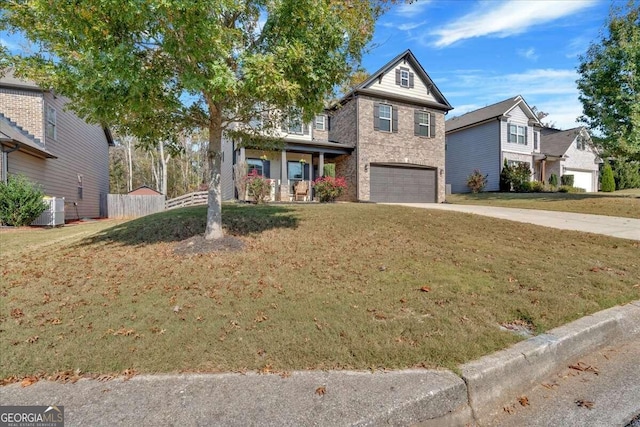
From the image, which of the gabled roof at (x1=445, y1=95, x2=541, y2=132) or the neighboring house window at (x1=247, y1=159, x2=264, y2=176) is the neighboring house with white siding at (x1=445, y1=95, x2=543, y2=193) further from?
the neighboring house window at (x1=247, y1=159, x2=264, y2=176)

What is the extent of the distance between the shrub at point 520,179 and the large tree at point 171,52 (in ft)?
66.0

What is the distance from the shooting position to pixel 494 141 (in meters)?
23.2

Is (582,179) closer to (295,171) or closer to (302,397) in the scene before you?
(295,171)

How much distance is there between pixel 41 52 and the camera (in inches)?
226

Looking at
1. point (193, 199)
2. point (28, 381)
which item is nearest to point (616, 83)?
point (28, 381)

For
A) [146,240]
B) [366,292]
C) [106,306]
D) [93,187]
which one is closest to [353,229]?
[366,292]

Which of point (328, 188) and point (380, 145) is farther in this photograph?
point (380, 145)

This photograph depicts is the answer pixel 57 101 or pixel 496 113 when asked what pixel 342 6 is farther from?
pixel 496 113

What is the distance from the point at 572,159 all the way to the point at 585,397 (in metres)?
30.5

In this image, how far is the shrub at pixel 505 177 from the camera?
72.5 ft

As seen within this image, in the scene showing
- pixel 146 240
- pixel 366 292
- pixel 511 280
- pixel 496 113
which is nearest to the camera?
pixel 366 292

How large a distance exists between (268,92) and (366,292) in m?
3.35

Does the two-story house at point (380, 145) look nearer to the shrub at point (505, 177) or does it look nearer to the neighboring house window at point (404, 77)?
the neighboring house window at point (404, 77)

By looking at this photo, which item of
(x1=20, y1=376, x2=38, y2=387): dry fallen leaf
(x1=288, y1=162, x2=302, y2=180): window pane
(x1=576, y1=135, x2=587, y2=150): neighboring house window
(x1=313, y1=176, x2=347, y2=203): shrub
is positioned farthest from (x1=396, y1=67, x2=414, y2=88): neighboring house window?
(x1=20, y1=376, x2=38, y2=387): dry fallen leaf
